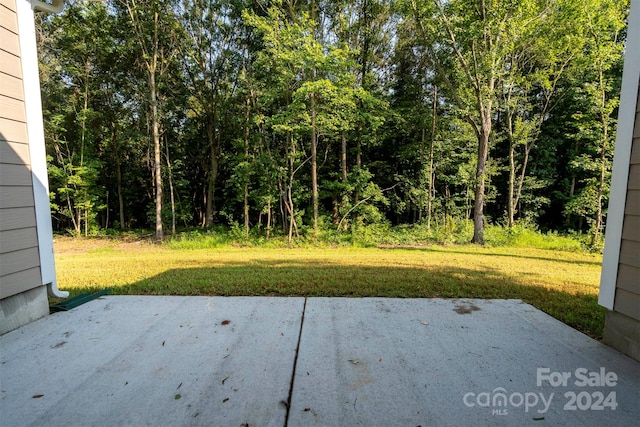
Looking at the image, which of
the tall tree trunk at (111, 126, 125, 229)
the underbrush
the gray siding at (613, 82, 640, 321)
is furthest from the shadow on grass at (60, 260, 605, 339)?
the tall tree trunk at (111, 126, 125, 229)

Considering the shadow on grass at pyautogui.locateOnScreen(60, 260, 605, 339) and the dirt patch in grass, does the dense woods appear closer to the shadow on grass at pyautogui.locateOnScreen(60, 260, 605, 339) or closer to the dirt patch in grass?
the dirt patch in grass

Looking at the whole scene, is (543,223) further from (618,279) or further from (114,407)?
(114,407)

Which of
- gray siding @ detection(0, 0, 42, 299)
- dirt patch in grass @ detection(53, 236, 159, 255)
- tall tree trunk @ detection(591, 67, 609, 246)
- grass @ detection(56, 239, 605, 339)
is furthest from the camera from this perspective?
dirt patch in grass @ detection(53, 236, 159, 255)

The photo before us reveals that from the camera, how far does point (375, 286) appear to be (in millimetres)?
3256

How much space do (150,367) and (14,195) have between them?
1630mm

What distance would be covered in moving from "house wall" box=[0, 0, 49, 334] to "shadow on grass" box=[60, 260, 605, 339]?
2.84 ft

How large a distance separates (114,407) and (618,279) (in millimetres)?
2937

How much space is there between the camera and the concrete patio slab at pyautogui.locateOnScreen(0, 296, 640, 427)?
4.42ft

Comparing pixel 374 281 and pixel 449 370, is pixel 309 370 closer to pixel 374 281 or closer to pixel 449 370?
pixel 449 370

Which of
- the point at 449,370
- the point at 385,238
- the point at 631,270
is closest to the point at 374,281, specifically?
the point at 449,370

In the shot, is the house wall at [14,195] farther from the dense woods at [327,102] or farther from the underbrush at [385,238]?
the underbrush at [385,238]

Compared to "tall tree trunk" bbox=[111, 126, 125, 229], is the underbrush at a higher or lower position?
lower

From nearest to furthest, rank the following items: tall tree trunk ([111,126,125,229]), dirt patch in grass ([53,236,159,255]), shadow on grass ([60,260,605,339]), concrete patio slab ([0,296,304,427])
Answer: concrete patio slab ([0,296,304,427])
shadow on grass ([60,260,605,339])
dirt patch in grass ([53,236,159,255])
tall tree trunk ([111,126,125,229])

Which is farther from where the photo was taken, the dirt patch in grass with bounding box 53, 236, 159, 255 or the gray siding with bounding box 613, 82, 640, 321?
the dirt patch in grass with bounding box 53, 236, 159, 255
